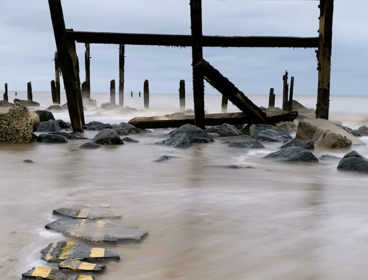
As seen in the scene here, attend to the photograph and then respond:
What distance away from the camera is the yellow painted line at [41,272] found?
1732 millimetres

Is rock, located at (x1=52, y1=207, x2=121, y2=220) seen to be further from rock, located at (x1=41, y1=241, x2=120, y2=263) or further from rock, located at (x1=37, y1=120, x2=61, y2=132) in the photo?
rock, located at (x1=37, y1=120, x2=61, y2=132)

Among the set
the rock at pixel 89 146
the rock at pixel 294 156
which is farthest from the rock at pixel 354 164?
the rock at pixel 89 146

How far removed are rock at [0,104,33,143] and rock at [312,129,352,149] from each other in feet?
13.3

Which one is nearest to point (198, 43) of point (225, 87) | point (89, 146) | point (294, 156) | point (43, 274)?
point (225, 87)

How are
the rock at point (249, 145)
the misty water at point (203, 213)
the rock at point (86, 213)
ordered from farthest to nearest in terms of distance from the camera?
the rock at point (249, 145), the rock at point (86, 213), the misty water at point (203, 213)

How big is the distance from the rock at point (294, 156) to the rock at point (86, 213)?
2.79 metres

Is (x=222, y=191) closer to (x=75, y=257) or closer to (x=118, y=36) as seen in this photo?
(x=75, y=257)

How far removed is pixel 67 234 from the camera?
89.7 inches

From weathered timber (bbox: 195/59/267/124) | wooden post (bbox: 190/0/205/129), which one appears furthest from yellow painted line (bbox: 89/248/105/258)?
weathered timber (bbox: 195/59/267/124)

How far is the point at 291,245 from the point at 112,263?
31.9 inches

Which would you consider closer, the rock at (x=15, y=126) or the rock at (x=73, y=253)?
the rock at (x=73, y=253)

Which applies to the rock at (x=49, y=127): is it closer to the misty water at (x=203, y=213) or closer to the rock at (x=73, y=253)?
the misty water at (x=203, y=213)

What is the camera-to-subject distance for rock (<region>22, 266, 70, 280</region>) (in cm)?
172

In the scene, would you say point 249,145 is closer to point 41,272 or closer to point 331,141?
point 331,141
